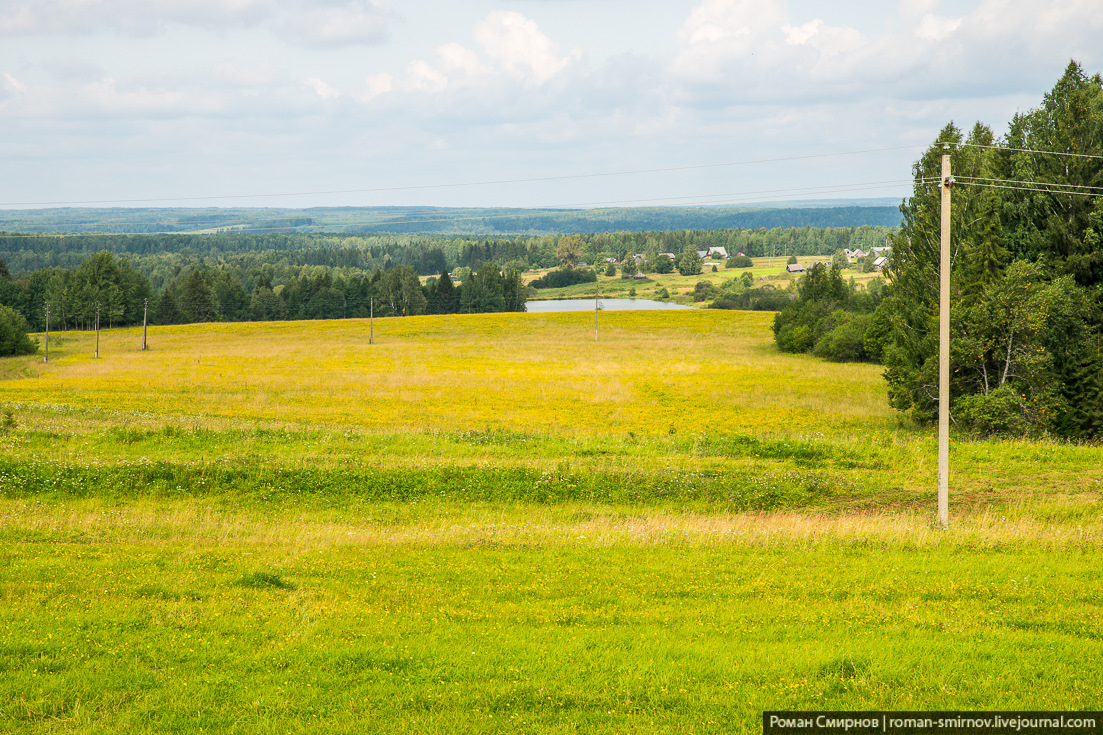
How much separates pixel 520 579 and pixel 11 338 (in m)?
92.8

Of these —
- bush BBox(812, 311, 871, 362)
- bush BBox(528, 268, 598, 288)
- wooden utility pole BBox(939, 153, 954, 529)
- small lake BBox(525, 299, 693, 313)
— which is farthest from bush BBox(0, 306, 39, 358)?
bush BBox(528, 268, 598, 288)

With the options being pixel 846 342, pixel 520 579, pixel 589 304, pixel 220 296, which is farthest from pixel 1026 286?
pixel 220 296

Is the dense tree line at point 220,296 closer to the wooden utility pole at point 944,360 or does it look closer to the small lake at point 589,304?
the small lake at point 589,304

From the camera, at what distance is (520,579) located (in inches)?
471

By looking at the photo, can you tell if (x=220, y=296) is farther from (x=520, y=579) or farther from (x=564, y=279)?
(x=520, y=579)

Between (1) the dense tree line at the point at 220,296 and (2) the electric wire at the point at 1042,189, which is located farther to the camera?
(1) the dense tree line at the point at 220,296

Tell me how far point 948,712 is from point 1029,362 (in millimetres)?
28032

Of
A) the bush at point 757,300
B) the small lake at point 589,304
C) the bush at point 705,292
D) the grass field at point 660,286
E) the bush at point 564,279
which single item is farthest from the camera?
the bush at point 564,279

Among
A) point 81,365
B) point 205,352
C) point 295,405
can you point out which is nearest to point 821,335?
point 295,405

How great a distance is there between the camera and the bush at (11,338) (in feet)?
281

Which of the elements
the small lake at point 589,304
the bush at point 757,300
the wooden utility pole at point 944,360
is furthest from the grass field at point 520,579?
the small lake at point 589,304

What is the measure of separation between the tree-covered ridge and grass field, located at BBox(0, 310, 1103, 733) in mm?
10191

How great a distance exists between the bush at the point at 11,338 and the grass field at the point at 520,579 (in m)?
66.0

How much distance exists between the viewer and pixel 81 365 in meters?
71.5
